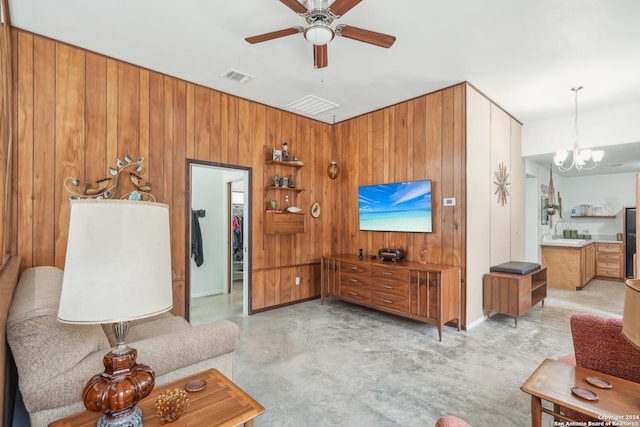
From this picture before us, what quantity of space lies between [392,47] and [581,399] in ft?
9.78

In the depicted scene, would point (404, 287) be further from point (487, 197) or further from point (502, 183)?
point (502, 183)

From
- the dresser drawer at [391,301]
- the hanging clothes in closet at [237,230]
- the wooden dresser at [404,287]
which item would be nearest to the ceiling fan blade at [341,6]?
the wooden dresser at [404,287]

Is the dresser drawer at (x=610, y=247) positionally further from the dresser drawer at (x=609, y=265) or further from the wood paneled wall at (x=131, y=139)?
the wood paneled wall at (x=131, y=139)

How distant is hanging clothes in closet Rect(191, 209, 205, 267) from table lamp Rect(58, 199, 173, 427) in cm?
459

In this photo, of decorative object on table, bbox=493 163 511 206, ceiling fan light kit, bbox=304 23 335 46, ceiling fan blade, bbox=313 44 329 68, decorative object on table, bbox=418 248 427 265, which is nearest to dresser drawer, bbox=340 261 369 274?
decorative object on table, bbox=418 248 427 265

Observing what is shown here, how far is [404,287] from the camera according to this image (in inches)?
151

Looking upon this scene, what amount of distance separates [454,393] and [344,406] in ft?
2.83

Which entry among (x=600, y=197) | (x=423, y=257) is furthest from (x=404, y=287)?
(x=600, y=197)

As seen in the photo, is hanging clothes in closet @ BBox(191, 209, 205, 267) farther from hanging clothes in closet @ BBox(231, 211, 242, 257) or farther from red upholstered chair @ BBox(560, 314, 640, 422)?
red upholstered chair @ BBox(560, 314, 640, 422)

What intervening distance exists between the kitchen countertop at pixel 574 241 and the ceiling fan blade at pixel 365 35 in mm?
5819

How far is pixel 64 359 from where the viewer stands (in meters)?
1.34

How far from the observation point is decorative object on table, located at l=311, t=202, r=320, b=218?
5.16 meters

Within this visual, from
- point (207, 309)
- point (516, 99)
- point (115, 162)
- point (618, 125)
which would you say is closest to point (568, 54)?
point (516, 99)

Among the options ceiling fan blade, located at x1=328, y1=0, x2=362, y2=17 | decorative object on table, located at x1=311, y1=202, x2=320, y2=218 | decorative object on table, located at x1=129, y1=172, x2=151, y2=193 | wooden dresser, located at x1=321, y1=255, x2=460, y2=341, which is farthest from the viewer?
decorative object on table, located at x1=311, y1=202, x2=320, y2=218
